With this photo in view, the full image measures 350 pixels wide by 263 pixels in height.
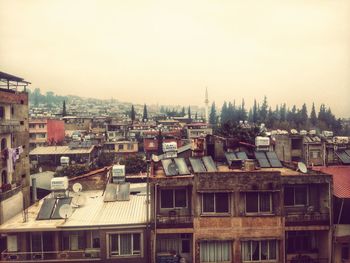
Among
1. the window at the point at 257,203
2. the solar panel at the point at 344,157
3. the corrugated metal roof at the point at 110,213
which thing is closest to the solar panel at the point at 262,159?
the window at the point at 257,203

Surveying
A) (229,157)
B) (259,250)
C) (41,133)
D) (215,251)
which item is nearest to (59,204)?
(215,251)

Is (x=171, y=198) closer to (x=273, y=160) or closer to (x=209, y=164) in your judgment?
(x=209, y=164)

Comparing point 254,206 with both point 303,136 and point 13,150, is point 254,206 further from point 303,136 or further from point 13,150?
point 303,136

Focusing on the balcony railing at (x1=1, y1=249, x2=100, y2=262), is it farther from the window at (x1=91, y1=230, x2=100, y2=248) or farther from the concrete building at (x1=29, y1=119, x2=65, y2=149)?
the concrete building at (x1=29, y1=119, x2=65, y2=149)

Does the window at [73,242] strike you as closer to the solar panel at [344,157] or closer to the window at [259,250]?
the window at [259,250]

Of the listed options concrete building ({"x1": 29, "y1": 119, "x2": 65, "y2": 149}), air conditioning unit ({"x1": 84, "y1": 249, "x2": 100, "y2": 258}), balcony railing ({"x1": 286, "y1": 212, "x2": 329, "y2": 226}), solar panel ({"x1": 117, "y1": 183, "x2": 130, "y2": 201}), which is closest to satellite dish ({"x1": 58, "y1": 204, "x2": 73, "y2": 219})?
air conditioning unit ({"x1": 84, "y1": 249, "x2": 100, "y2": 258})

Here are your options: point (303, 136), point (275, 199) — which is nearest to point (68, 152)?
point (303, 136)
